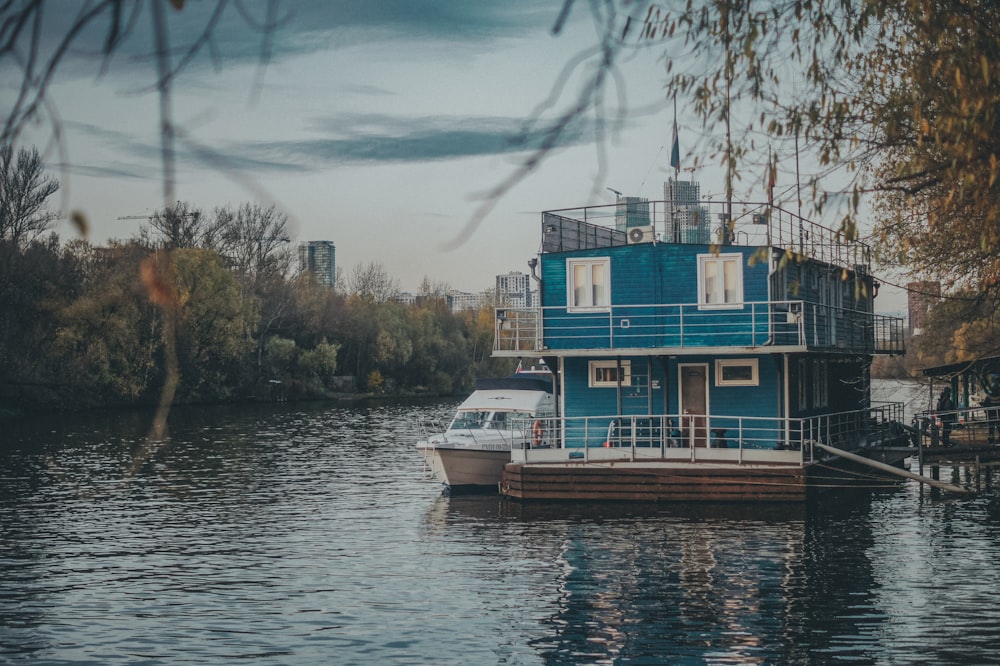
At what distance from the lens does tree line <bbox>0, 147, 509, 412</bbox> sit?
81.7 m

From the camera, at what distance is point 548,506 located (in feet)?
110

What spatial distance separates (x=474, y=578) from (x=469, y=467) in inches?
526

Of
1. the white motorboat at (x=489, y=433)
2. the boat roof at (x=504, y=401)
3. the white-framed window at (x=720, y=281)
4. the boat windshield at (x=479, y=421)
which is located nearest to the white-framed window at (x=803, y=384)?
the white-framed window at (x=720, y=281)

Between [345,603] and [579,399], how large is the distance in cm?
1618

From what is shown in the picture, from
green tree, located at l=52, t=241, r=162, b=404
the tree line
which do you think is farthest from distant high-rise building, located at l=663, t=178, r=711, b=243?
green tree, located at l=52, t=241, r=162, b=404

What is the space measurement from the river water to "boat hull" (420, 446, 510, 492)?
3.07 ft

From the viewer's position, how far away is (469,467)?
3772cm

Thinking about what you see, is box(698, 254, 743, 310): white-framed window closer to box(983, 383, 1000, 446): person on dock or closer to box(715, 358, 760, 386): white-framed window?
box(715, 358, 760, 386): white-framed window

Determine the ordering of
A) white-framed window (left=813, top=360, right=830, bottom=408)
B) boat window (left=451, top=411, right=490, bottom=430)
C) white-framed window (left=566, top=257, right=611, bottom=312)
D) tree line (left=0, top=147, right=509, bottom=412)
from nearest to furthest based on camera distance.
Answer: white-framed window (left=566, top=257, right=611, bottom=312)
white-framed window (left=813, top=360, right=830, bottom=408)
boat window (left=451, top=411, right=490, bottom=430)
tree line (left=0, top=147, right=509, bottom=412)

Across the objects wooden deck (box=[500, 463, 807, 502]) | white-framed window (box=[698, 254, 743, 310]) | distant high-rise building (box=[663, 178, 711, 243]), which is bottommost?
wooden deck (box=[500, 463, 807, 502])

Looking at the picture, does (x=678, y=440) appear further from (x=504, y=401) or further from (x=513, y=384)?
(x=513, y=384)

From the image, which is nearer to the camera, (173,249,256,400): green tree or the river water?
the river water

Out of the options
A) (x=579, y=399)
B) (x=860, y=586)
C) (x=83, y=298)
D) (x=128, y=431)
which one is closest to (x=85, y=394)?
(x=83, y=298)

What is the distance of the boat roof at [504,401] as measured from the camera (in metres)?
39.3
